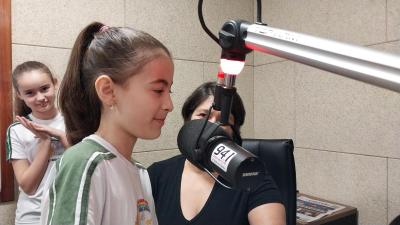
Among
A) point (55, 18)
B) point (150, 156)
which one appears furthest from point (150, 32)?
point (150, 156)

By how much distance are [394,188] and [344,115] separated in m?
0.49

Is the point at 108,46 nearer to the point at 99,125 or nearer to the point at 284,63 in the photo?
the point at 99,125

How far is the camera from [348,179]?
207cm

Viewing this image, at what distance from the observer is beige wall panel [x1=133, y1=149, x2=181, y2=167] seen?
2.24 metres

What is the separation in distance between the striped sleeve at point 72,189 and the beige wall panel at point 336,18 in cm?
138

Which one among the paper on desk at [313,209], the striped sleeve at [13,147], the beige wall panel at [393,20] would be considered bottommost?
the paper on desk at [313,209]

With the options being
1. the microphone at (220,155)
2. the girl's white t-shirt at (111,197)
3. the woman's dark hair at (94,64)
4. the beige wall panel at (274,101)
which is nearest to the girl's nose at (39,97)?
the woman's dark hair at (94,64)

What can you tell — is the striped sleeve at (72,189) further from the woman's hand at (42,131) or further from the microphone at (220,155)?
the woman's hand at (42,131)

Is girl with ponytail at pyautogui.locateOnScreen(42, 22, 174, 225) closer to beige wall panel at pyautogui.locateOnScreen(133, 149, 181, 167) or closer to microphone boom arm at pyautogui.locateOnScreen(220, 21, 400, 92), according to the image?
microphone boom arm at pyautogui.locateOnScreen(220, 21, 400, 92)

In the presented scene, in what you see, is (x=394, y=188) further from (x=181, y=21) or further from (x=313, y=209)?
(x=181, y=21)

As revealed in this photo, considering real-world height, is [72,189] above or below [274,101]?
below

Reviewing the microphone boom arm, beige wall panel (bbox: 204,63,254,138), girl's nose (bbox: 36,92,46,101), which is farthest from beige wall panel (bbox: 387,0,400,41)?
girl's nose (bbox: 36,92,46,101)

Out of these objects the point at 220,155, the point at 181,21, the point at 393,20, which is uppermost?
the point at 181,21

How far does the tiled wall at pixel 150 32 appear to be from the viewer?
1881 mm
